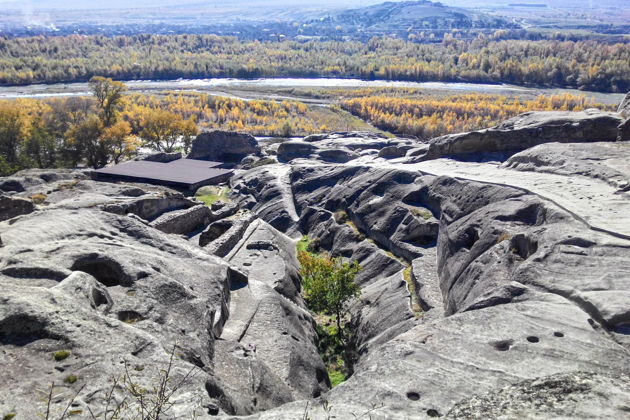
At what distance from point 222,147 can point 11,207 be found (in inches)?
2131

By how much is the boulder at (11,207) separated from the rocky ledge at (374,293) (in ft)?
0.62

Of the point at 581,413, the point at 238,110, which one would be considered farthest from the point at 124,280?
the point at 238,110

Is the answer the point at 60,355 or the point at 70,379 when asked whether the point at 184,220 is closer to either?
the point at 60,355

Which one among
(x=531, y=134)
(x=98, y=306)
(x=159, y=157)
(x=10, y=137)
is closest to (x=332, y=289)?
(x=98, y=306)

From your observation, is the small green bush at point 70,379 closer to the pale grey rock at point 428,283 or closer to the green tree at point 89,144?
the pale grey rock at point 428,283

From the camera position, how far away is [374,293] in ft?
130

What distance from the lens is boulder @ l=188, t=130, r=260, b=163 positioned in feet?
305

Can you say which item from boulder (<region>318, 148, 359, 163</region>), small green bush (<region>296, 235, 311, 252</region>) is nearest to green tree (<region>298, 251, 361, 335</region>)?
small green bush (<region>296, 235, 311, 252</region>)

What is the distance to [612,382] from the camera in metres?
17.5

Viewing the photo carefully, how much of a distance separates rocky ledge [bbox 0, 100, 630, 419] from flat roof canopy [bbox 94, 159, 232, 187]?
41.3 ft

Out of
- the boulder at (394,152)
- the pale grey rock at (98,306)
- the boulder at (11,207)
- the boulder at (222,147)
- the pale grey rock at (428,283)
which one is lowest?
the boulder at (222,147)

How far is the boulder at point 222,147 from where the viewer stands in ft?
305

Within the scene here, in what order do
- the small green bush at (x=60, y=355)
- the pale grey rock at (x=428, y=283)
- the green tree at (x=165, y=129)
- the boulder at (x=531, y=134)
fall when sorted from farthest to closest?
the green tree at (x=165, y=129) → the boulder at (x=531, y=134) → the pale grey rock at (x=428, y=283) → the small green bush at (x=60, y=355)

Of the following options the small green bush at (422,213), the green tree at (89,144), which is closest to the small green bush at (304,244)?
the small green bush at (422,213)
